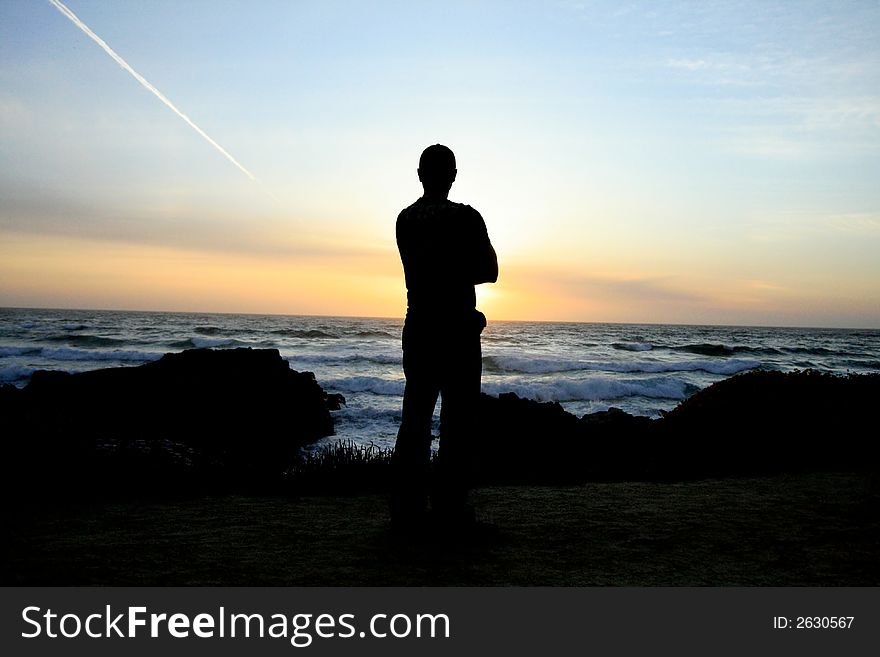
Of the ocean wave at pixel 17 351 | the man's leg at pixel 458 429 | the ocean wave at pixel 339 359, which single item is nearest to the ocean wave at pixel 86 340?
the ocean wave at pixel 17 351

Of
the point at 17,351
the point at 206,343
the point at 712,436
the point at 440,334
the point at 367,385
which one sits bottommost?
the point at 17,351

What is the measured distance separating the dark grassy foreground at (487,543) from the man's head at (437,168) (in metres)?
2.18

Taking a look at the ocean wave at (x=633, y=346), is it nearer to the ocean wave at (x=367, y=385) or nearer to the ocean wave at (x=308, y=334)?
the ocean wave at (x=308, y=334)

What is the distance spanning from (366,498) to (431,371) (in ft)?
6.86

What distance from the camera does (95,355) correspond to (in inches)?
1564

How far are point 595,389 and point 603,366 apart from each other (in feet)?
32.9

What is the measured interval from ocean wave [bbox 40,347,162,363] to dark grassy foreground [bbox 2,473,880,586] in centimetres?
3700

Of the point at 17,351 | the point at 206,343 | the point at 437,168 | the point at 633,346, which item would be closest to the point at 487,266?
the point at 437,168

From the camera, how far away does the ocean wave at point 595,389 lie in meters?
27.5

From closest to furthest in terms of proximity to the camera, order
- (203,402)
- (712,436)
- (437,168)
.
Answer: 1. (437,168)
2. (712,436)
3. (203,402)

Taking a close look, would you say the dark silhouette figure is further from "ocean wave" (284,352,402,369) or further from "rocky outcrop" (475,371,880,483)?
"ocean wave" (284,352,402,369)

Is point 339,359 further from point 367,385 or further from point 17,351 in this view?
point 17,351
